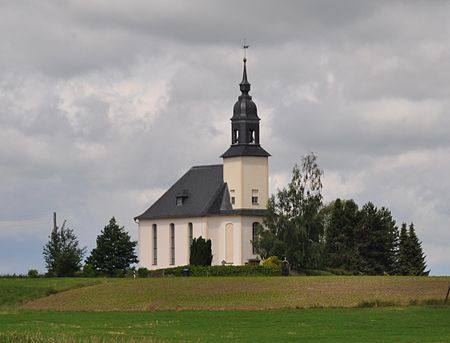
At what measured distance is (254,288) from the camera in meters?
76.8

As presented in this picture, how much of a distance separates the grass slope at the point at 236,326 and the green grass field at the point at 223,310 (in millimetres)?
41

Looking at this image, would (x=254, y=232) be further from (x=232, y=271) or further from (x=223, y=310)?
(x=223, y=310)

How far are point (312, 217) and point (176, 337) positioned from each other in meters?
61.7

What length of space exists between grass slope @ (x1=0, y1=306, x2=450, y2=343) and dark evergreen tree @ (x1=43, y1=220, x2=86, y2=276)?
106 ft

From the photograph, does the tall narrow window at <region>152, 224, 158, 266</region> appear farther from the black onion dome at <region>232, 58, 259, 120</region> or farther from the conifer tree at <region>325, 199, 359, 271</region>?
the conifer tree at <region>325, 199, 359, 271</region>

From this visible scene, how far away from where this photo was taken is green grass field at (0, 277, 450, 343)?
48781 mm

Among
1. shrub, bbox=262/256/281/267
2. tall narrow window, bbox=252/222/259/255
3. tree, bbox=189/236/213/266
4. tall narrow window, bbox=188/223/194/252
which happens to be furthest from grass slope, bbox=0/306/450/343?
tall narrow window, bbox=188/223/194/252

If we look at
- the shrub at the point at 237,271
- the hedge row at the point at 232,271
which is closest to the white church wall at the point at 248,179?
the hedge row at the point at 232,271

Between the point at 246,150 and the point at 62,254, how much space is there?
21.2 meters

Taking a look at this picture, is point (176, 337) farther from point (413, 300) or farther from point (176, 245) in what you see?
point (176, 245)

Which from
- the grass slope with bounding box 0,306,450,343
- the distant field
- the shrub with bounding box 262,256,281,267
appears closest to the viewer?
the grass slope with bounding box 0,306,450,343

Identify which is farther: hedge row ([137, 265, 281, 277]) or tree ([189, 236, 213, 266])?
tree ([189, 236, 213, 266])

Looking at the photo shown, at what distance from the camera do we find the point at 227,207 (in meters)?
113

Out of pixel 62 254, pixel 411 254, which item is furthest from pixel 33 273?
pixel 411 254
